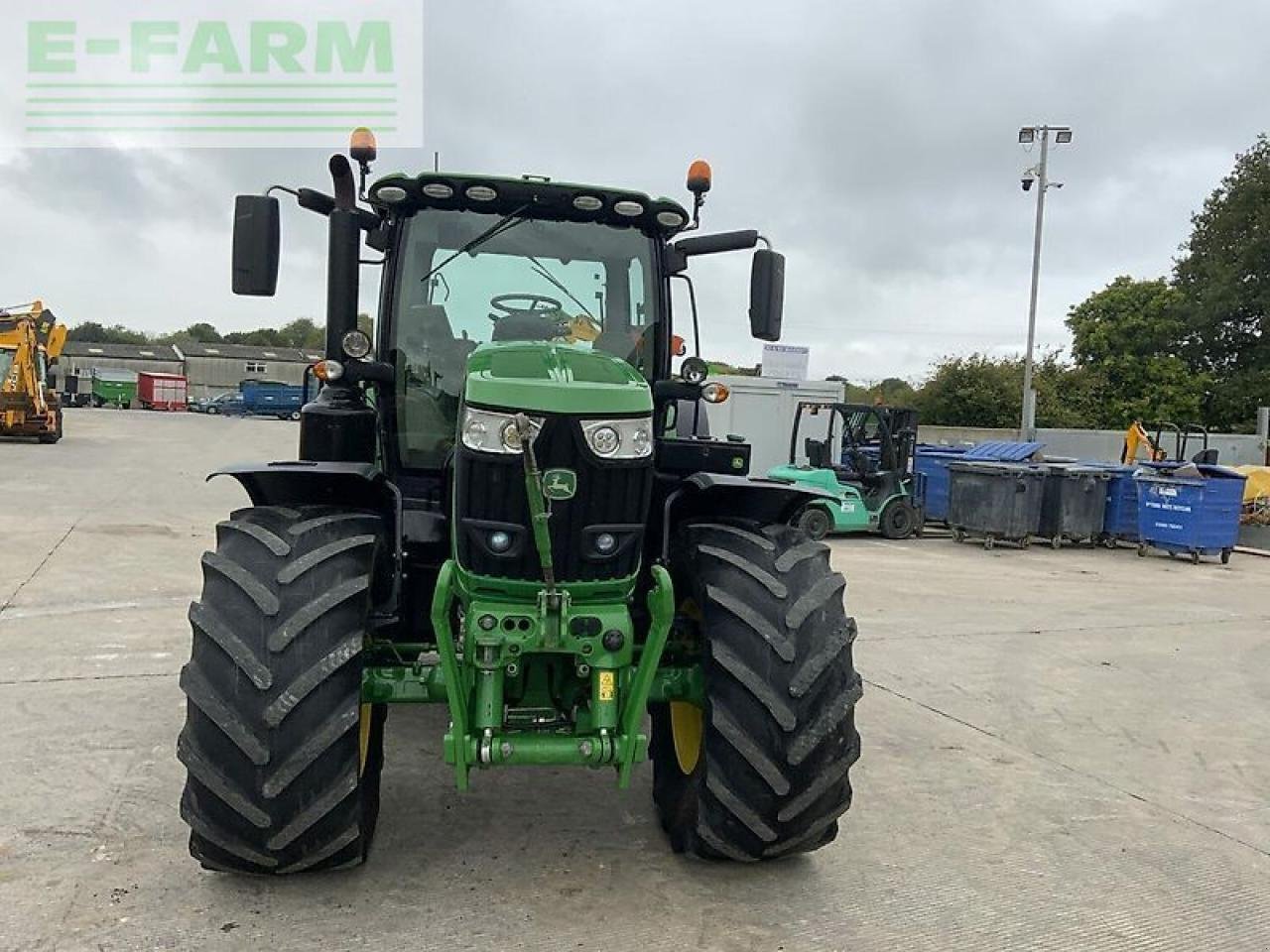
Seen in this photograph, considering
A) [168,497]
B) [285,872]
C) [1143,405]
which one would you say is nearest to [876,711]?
[285,872]

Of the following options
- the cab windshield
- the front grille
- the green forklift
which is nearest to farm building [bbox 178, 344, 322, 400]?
the green forklift

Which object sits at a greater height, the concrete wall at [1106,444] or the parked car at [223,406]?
the concrete wall at [1106,444]

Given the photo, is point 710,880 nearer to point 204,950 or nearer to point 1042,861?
Result: point 1042,861

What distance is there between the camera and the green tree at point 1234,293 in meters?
37.1

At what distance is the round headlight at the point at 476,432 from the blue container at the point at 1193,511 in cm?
1402

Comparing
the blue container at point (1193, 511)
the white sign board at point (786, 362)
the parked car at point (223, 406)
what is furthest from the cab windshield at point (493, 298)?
the parked car at point (223, 406)

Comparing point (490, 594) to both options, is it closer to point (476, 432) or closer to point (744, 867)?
point (476, 432)

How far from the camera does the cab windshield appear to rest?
416cm

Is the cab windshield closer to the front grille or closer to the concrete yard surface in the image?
the front grille

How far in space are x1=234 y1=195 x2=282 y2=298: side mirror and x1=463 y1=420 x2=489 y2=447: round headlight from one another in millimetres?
1359

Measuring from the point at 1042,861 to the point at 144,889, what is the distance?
323cm

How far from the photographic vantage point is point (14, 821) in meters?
3.82

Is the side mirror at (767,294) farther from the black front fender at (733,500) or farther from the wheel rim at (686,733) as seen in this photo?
the wheel rim at (686,733)

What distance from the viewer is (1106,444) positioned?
29.5m
